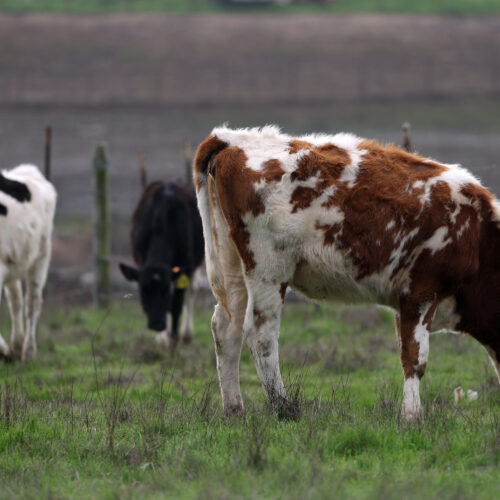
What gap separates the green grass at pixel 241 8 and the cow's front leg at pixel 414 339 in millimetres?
38916

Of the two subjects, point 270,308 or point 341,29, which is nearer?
point 270,308

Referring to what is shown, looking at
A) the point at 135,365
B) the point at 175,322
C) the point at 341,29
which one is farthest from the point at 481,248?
the point at 341,29

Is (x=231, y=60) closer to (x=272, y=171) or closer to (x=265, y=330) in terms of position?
(x=272, y=171)

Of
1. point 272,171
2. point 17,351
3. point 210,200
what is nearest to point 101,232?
point 17,351

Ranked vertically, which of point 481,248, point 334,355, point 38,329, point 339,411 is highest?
point 481,248

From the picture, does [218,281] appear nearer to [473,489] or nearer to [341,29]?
[473,489]

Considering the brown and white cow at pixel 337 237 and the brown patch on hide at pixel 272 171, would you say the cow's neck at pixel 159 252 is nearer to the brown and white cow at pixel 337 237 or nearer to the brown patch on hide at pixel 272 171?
the brown and white cow at pixel 337 237

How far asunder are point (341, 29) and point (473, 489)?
38.6 m

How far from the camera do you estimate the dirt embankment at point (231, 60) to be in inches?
1442

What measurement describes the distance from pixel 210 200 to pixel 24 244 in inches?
163

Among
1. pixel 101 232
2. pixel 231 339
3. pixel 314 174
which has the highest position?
pixel 314 174

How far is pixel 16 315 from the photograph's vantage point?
36.6ft

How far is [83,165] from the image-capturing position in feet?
90.8

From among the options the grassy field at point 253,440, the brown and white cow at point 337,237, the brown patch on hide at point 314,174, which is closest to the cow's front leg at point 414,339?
the brown and white cow at point 337,237
